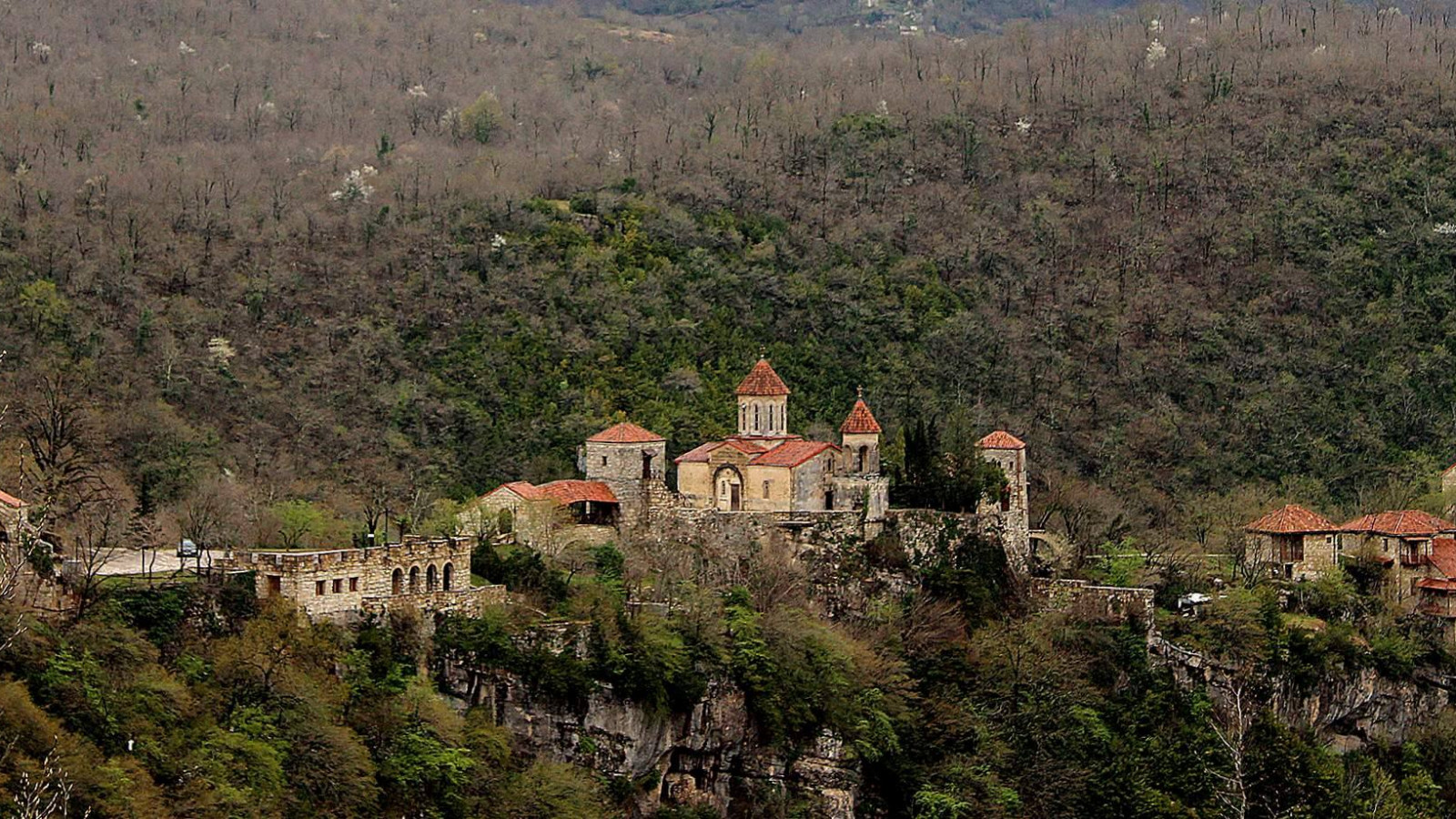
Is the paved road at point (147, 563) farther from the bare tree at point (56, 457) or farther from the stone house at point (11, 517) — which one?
the stone house at point (11, 517)

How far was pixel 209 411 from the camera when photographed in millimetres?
81562

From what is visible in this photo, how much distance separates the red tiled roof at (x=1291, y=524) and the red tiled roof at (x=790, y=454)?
629 inches

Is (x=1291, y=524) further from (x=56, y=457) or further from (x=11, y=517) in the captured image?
(x=11, y=517)

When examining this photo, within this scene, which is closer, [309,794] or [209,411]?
[309,794]

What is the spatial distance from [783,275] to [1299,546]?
119 ft

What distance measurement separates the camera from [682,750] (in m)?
54.8

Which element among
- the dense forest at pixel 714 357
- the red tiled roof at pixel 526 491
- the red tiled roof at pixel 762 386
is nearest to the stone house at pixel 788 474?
the red tiled roof at pixel 762 386

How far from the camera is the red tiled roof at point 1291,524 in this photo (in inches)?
2781

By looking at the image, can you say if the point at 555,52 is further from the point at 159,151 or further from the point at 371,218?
the point at 371,218

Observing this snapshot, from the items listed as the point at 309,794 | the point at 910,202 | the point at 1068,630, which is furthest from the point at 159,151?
the point at 309,794

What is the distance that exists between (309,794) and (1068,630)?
26994 millimetres

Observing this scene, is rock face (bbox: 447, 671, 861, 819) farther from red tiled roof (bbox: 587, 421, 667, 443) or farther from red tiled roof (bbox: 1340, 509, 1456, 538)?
red tiled roof (bbox: 1340, 509, 1456, 538)

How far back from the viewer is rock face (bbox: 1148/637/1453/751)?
64688 millimetres

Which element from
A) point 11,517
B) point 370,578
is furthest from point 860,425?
point 11,517
